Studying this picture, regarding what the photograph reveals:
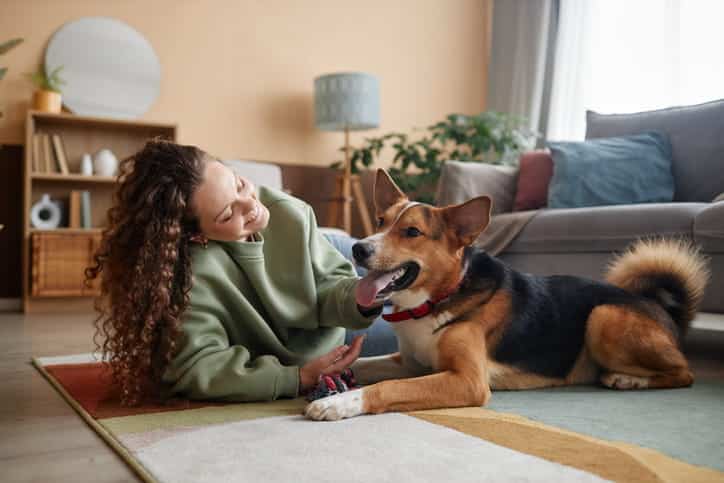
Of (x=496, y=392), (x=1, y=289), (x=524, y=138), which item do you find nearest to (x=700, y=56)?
(x=524, y=138)

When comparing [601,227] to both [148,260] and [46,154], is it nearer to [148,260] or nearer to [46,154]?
[148,260]

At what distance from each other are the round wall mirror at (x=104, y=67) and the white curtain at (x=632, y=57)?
10.8 feet

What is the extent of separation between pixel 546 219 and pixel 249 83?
3024 mm

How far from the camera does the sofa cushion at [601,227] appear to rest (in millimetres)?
2822

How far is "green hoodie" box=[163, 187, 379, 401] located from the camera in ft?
5.34

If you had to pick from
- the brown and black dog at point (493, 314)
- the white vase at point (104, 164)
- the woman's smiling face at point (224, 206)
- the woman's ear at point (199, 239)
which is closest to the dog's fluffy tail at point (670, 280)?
the brown and black dog at point (493, 314)

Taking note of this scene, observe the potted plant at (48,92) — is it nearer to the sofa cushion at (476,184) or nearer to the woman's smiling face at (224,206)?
the sofa cushion at (476,184)

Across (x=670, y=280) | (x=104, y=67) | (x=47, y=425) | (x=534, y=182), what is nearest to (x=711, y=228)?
(x=670, y=280)

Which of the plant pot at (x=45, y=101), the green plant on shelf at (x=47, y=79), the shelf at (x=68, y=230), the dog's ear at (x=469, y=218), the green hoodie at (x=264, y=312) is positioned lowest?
the shelf at (x=68, y=230)

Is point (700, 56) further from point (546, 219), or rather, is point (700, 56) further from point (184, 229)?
point (184, 229)

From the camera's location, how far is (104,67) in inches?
193

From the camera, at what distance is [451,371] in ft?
5.31

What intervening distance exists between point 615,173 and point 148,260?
8.68ft

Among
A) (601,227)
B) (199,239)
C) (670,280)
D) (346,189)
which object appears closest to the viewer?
(199,239)
